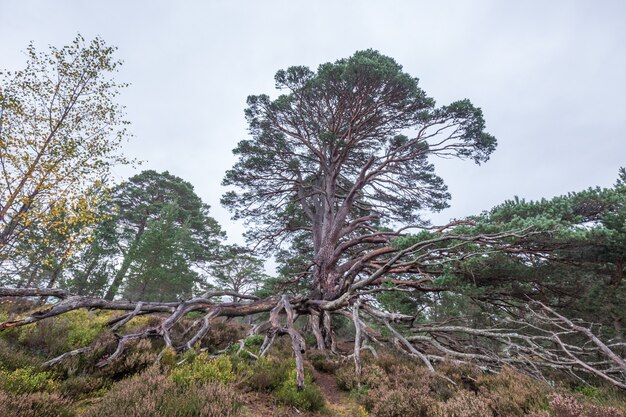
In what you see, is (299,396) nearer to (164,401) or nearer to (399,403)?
(399,403)

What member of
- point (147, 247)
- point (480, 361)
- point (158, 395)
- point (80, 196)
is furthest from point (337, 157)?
point (147, 247)

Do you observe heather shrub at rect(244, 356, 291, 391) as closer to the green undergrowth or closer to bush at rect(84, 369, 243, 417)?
the green undergrowth

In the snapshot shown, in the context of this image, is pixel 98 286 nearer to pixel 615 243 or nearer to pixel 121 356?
pixel 121 356

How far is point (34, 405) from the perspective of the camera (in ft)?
10.0

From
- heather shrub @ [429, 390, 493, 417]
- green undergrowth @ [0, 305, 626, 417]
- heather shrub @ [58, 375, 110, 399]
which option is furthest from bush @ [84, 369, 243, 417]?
heather shrub @ [429, 390, 493, 417]

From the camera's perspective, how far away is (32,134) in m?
9.12

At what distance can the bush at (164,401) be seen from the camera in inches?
116

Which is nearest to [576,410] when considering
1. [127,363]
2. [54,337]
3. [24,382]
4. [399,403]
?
[399,403]

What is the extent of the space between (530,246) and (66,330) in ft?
38.7

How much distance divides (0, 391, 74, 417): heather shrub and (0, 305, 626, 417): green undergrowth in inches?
0.4

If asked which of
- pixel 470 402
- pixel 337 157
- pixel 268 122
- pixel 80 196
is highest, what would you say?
pixel 268 122

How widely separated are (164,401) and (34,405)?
1429 mm

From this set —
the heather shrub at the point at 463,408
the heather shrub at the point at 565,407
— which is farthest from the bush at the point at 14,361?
the heather shrub at the point at 565,407

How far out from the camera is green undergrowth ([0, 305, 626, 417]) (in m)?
3.24
